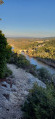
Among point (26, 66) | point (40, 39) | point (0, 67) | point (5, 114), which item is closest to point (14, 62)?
point (26, 66)

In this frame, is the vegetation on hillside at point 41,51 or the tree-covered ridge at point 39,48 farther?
the tree-covered ridge at point 39,48

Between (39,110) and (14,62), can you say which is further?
(14,62)

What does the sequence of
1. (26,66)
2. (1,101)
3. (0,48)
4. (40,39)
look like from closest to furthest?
(1,101) → (0,48) → (26,66) → (40,39)

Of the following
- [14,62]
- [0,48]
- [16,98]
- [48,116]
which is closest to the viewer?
[48,116]

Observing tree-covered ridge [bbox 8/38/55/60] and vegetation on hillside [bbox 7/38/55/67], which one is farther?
tree-covered ridge [bbox 8/38/55/60]

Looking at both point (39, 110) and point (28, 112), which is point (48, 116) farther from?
point (28, 112)

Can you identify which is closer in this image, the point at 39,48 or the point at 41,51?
the point at 41,51

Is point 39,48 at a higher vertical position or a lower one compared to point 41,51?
higher

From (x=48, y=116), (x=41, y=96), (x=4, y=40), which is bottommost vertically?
(x=48, y=116)

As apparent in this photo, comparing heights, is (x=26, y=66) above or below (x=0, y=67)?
below

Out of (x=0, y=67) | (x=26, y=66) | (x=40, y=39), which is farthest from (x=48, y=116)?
(x=40, y=39)

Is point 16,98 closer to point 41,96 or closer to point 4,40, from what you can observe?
point 41,96
